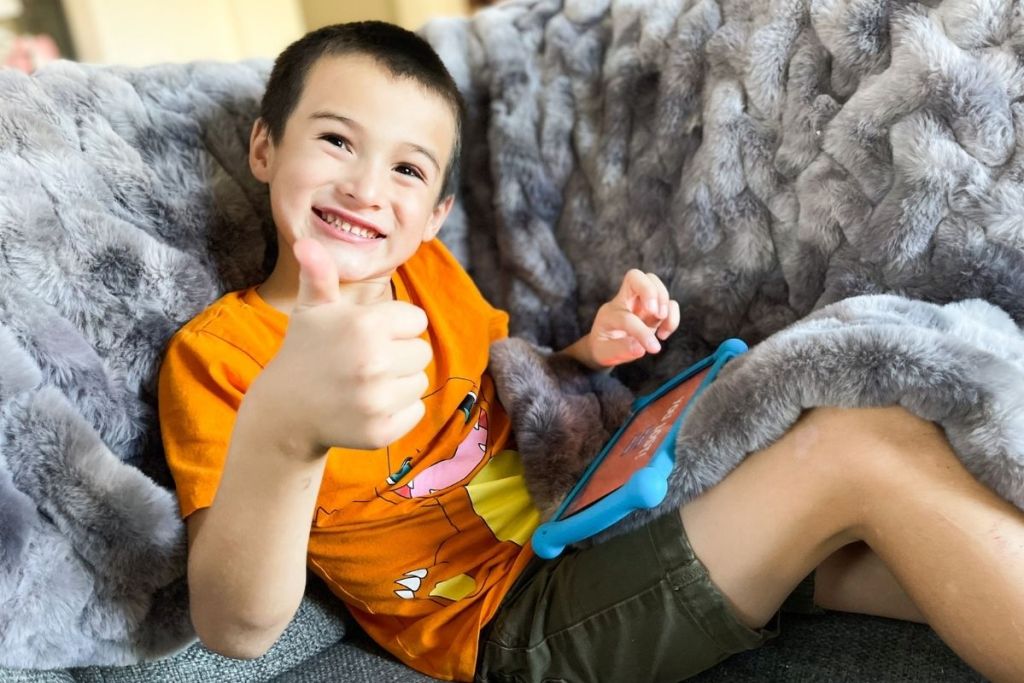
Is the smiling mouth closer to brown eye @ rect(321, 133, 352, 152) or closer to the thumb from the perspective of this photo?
brown eye @ rect(321, 133, 352, 152)

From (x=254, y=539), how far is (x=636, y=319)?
0.43 meters

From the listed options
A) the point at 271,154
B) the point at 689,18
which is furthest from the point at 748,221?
the point at 271,154

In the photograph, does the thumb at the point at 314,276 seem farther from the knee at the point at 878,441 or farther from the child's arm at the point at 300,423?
the knee at the point at 878,441

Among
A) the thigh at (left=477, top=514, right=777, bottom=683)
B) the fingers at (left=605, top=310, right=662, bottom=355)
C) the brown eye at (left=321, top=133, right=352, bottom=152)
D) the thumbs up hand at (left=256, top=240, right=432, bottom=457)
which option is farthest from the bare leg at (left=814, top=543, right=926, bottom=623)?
the brown eye at (left=321, top=133, right=352, bottom=152)

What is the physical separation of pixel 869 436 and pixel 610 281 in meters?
0.40

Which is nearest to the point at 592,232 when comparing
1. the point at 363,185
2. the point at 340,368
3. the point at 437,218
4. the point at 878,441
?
the point at 437,218

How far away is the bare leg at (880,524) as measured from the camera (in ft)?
1.95

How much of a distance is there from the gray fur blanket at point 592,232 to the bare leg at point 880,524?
2 centimetres

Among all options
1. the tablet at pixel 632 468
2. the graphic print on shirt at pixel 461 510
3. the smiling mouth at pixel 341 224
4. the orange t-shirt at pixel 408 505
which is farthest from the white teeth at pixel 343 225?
the tablet at pixel 632 468

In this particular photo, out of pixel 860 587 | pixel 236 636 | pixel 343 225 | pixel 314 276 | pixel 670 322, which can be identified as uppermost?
pixel 314 276

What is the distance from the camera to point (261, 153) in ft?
2.92

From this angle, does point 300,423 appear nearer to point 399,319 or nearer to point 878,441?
point 399,319

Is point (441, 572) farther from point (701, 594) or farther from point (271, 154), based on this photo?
point (271, 154)

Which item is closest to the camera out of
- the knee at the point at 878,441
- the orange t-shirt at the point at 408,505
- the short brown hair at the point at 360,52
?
the knee at the point at 878,441
